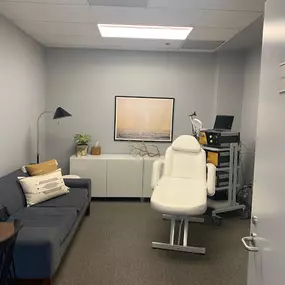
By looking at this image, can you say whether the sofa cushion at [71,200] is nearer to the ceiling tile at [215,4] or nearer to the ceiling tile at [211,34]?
the ceiling tile at [215,4]

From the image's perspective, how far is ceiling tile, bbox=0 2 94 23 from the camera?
3309 mm

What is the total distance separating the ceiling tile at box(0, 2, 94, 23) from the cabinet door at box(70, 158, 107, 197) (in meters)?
2.31

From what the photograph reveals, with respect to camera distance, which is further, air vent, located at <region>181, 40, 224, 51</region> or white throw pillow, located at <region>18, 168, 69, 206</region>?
air vent, located at <region>181, 40, 224, 51</region>

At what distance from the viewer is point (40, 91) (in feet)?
17.6

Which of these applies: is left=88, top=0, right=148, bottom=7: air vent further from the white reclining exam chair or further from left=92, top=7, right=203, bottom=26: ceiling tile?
the white reclining exam chair

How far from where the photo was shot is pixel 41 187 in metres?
3.77

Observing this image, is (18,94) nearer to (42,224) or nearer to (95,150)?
(95,150)

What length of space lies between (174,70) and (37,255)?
4.16 meters

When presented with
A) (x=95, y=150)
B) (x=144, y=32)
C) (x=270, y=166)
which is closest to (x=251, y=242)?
(x=270, y=166)

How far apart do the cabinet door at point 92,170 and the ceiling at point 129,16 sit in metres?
1.95

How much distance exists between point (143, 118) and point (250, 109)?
1843mm

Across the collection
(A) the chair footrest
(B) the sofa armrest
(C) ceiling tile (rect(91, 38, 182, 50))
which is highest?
(C) ceiling tile (rect(91, 38, 182, 50))

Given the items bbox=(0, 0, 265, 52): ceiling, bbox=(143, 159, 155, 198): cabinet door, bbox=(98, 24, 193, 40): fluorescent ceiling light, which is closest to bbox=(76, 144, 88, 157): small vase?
bbox=(143, 159, 155, 198): cabinet door

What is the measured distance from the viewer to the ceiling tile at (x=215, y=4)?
10.00ft
